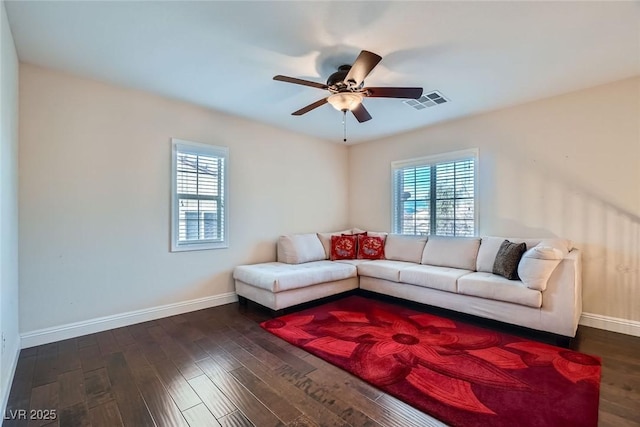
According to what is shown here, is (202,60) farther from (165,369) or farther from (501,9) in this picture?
(165,369)

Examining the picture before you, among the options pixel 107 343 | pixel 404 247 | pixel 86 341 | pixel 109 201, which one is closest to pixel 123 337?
pixel 107 343

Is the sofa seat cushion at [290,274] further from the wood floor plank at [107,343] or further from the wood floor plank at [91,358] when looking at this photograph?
the wood floor plank at [91,358]

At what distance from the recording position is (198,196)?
383cm

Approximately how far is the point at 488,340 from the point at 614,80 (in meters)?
3.01

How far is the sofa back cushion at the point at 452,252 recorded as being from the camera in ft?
12.4

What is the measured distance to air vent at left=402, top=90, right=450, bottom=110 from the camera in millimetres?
3467

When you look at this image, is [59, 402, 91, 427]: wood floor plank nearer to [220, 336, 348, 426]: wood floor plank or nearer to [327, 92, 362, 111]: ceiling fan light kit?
[220, 336, 348, 426]: wood floor plank

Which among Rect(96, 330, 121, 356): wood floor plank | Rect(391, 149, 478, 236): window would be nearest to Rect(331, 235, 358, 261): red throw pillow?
Rect(391, 149, 478, 236): window

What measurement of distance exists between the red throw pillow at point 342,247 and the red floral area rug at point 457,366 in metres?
1.29

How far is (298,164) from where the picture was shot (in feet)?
16.6

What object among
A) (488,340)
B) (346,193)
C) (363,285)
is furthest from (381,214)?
(488,340)

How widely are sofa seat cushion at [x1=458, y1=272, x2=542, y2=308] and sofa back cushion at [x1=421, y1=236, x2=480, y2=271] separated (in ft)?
1.23

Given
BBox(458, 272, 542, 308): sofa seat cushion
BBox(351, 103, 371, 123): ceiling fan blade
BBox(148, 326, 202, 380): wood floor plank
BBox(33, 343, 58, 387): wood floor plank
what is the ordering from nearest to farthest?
BBox(33, 343, 58, 387): wood floor plank → BBox(148, 326, 202, 380): wood floor plank → BBox(458, 272, 542, 308): sofa seat cushion → BBox(351, 103, 371, 123): ceiling fan blade

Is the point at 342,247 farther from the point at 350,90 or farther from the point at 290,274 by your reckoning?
the point at 350,90
